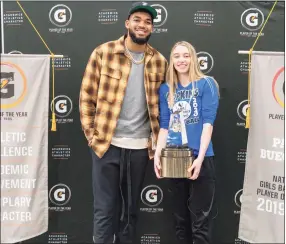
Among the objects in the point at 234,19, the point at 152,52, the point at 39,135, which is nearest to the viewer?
the point at 152,52

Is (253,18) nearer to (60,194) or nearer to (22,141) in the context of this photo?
(22,141)

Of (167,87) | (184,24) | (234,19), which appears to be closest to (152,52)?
(167,87)

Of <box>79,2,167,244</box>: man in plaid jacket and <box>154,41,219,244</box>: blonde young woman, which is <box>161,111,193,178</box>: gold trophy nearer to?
<box>154,41,219,244</box>: blonde young woman

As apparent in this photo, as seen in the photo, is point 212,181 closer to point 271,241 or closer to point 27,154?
point 271,241

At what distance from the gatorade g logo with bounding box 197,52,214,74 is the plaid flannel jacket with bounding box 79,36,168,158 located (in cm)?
66

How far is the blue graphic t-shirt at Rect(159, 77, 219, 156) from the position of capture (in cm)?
219

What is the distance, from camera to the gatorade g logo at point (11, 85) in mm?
2527

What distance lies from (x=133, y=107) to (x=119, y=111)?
103mm

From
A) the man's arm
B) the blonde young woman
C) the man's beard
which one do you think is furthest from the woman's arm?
the man's arm

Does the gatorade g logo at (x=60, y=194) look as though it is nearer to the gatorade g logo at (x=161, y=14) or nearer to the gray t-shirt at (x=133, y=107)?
the gray t-shirt at (x=133, y=107)

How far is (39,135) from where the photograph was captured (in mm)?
2590

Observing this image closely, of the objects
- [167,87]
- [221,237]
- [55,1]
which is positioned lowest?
[221,237]

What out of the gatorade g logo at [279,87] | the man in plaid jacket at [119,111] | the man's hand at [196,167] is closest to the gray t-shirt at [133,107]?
the man in plaid jacket at [119,111]

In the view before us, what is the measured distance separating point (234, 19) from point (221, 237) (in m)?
1.79
